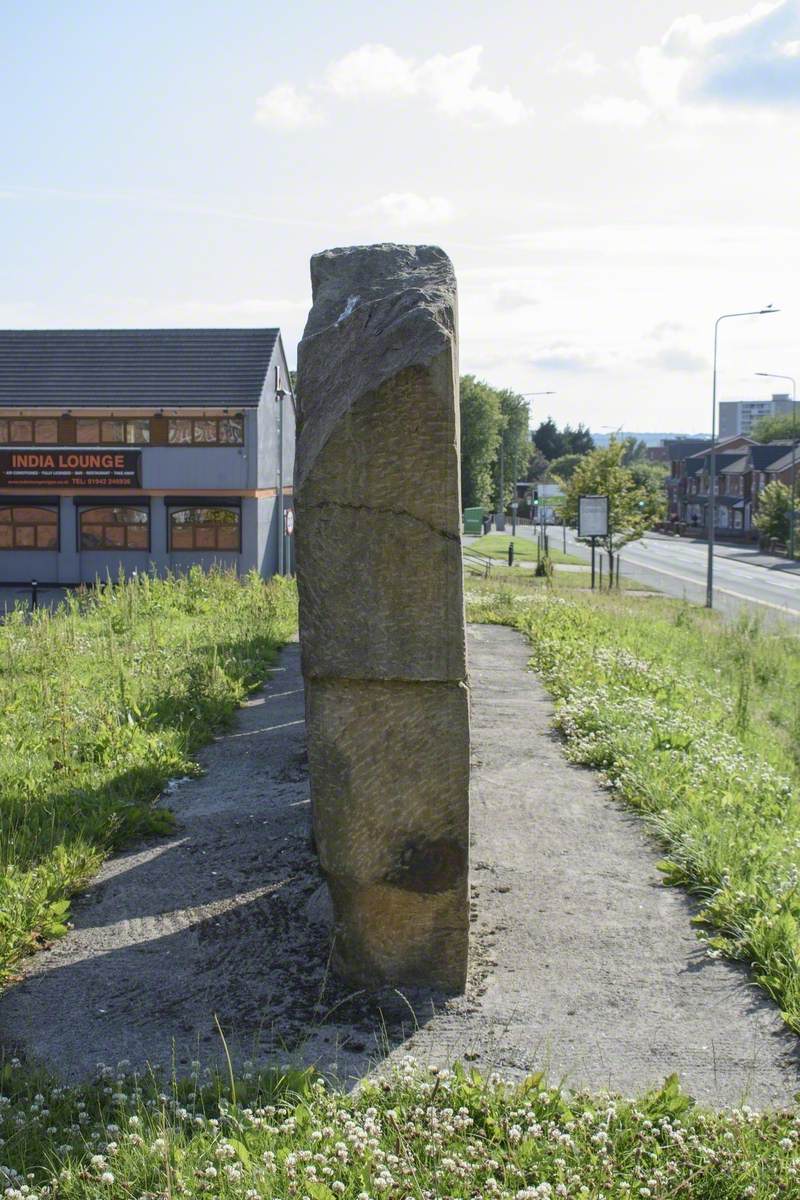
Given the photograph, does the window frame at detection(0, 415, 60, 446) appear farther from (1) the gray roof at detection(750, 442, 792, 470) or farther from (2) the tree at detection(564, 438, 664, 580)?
(1) the gray roof at detection(750, 442, 792, 470)

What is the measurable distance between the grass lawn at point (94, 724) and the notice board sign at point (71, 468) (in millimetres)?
18006

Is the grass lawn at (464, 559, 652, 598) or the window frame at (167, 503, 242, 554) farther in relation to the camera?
the window frame at (167, 503, 242, 554)

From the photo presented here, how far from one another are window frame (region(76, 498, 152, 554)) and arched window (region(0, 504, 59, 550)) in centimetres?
69

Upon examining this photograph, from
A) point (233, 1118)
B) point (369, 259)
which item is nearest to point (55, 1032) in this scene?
point (233, 1118)

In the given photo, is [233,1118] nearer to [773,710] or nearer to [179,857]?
[179,857]

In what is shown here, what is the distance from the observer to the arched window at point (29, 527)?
35469 millimetres

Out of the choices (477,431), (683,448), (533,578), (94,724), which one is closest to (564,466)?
(683,448)

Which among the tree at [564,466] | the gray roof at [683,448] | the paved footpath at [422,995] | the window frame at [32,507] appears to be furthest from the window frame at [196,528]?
the gray roof at [683,448]

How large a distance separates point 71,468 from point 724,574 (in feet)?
91.2

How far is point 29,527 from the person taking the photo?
35.5m

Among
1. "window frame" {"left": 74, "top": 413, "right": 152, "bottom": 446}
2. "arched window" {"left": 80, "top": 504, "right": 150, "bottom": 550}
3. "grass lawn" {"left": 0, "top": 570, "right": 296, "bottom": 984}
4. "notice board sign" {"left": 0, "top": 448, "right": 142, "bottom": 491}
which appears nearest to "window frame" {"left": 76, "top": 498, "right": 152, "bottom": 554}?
"arched window" {"left": 80, "top": 504, "right": 150, "bottom": 550}

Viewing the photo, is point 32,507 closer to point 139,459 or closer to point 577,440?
point 139,459

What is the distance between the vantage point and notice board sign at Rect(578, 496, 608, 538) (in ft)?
112

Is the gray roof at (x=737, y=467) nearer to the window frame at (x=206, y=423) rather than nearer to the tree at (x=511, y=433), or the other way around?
the tree at (x=511, y=433)
